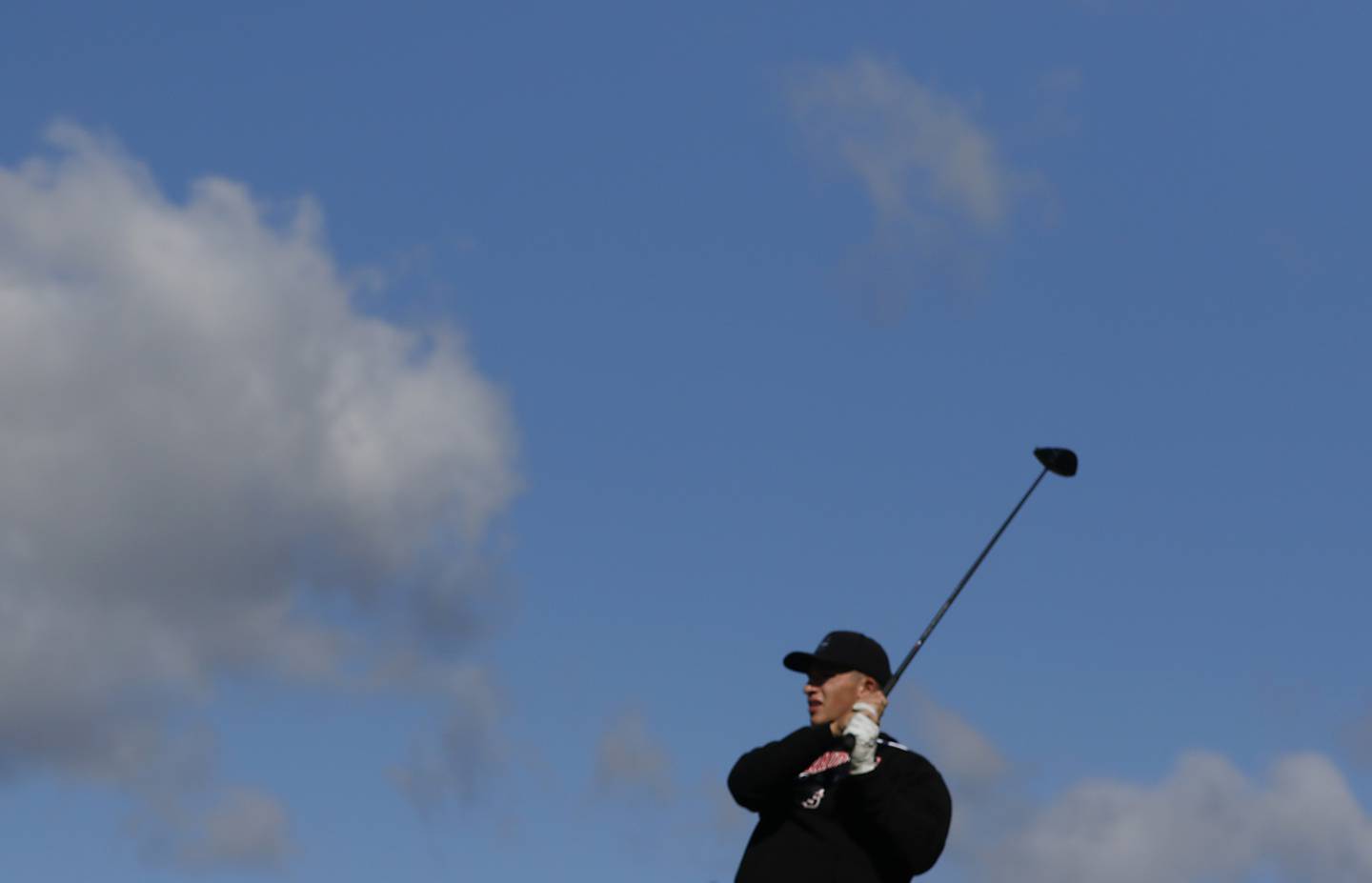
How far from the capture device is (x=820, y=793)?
10.1 m

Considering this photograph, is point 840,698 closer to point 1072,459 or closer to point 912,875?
point 912,875

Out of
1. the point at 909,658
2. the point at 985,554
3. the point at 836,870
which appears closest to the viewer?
the point at 836,870

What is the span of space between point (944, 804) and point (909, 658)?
0.89 metres

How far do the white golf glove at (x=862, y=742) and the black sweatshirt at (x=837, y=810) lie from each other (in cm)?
6

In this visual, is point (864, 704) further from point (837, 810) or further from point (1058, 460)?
point (1058, 460)

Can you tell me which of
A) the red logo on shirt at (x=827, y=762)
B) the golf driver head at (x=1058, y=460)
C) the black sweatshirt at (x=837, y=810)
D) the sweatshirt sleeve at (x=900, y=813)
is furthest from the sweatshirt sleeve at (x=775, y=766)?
the golf driver head at (x=1058, y=460)

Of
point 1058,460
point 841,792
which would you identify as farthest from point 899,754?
point 1058,460

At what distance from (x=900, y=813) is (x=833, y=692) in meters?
0.74

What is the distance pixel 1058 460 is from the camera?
41.0 feet

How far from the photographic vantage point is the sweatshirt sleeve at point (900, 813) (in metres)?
9.80

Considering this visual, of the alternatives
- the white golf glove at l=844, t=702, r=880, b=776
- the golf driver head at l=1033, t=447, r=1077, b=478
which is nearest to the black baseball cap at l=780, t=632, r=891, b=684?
the white golf glove at l=844, t=702, r=880, b=776

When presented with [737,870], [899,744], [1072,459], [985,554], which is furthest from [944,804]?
[1072,459]

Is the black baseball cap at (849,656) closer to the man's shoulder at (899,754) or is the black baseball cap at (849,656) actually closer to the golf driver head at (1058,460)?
the man's shoulder at (899,754)

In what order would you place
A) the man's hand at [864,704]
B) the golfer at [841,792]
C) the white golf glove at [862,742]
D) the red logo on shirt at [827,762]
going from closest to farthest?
1. the white golf glove at [862,742]
2. the golfer at [841,792]
3. the man's hand at [864,704]
4. the red logo on shirt at [827,762]
